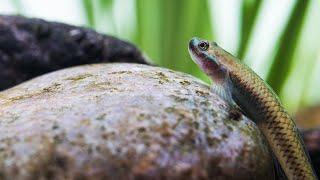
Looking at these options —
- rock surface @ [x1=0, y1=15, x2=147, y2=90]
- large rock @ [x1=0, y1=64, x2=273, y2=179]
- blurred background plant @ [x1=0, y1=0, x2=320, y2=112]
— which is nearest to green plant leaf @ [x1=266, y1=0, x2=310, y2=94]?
blurred background plant @ [x1=0, y1=0, x2=320, y2=112]

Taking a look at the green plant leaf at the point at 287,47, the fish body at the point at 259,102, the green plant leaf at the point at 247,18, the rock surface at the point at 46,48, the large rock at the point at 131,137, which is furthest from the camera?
the green plant leaf at the point at 247,18

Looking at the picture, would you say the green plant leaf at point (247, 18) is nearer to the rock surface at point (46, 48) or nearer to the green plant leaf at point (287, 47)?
the green plant leaf at point (287, 47)

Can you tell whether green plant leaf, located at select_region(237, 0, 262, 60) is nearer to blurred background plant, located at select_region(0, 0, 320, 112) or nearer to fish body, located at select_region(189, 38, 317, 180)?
blurred background plant, located at select_region(0, 0, 320, 112)

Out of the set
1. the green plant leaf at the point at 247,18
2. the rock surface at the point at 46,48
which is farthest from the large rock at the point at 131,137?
the green plant leaf at the point at 247,18

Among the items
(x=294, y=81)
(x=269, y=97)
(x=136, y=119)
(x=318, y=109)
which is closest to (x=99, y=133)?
(x=136, y=119)

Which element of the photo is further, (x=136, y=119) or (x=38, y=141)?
(x=136, y=119)

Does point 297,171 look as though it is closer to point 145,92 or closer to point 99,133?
point 145,92
